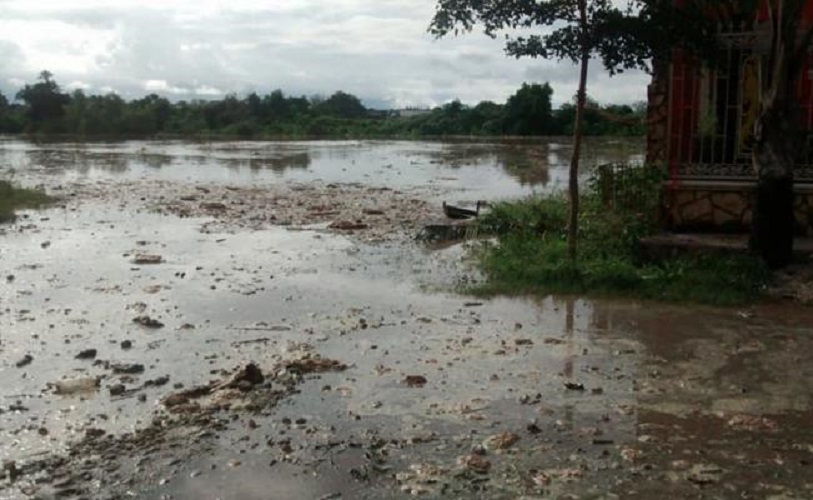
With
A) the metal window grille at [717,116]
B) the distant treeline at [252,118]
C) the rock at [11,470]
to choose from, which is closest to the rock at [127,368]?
the rock at [11,470]

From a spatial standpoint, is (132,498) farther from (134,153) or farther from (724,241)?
(134,153)

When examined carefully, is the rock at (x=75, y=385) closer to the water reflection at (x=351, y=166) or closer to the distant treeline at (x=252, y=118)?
the water reflection at (x=351, y=166)

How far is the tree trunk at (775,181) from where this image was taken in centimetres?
949

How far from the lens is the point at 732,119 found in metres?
11.6

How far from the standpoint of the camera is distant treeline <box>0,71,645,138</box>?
6241cm

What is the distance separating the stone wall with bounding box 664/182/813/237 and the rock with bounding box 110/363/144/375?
23.9 feet

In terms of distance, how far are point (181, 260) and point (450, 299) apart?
4.38m

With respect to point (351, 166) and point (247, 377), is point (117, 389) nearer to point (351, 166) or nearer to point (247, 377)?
point (247, 377)

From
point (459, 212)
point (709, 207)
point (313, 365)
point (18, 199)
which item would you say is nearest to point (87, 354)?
point (313, 365)

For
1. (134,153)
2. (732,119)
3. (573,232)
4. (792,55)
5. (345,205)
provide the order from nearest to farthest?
(792,55) → (573,232) → (732,119) → (345,205) → (134,153)

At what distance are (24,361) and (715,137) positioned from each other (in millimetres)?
8642

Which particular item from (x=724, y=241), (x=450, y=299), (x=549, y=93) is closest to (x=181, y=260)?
(x=450, y=299)

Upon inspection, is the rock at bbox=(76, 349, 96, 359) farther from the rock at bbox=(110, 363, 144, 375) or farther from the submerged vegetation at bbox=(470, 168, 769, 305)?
the submerged vegetation at bbox=(470, 168, 769, 305)

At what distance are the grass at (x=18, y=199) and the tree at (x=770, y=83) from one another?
1211cm
